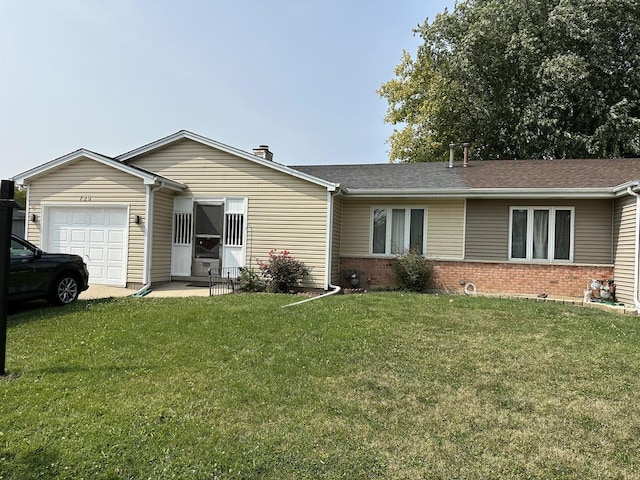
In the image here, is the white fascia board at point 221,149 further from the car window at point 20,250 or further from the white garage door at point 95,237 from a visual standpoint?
the car window at point 20,250

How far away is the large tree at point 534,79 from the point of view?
20.8 m

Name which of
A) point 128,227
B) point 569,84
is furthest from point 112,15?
point 569,84

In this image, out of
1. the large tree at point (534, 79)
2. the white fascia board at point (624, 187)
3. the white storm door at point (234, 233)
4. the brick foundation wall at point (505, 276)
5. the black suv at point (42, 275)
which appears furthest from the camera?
the large tree at point (534, 79)

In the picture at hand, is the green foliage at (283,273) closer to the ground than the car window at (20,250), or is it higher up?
closer to the ground

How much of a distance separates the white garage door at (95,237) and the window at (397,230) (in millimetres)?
7192

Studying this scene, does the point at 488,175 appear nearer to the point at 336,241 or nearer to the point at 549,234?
the point at 549,234

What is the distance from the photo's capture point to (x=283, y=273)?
11.6m

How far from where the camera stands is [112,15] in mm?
10586

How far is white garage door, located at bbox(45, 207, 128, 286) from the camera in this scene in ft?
38.3

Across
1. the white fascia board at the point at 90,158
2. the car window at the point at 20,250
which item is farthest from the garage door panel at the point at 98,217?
the car window at the point at 20,250

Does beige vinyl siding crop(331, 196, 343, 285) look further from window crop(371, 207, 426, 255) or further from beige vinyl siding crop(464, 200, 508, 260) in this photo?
beige vinyl siding crop(464, 200, 508, 260)

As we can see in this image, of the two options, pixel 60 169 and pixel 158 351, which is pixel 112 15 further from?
pixel 158 351

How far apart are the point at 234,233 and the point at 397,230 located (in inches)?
192

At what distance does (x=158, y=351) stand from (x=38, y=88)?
33.7ft
